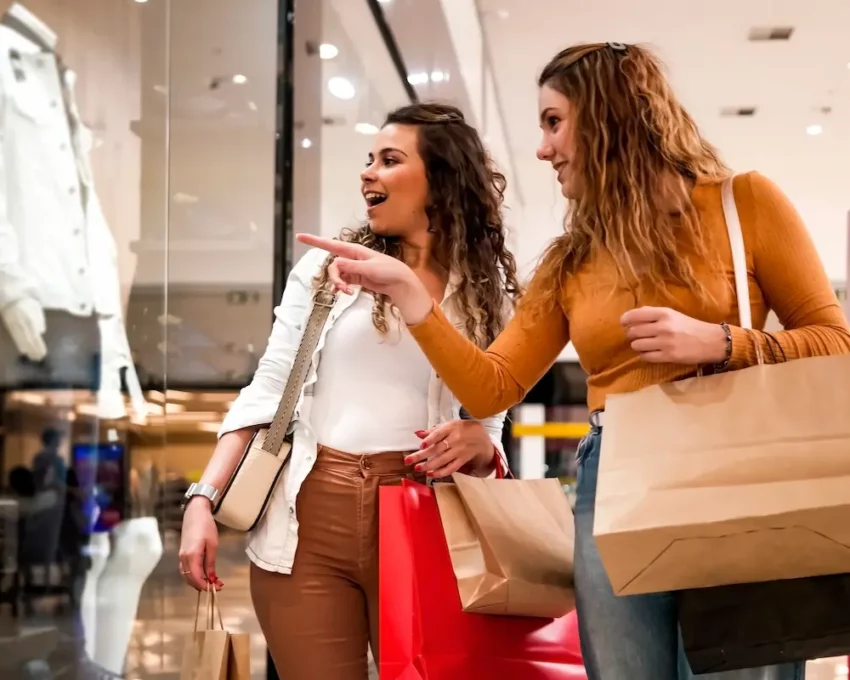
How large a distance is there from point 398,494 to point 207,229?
2.35 meters

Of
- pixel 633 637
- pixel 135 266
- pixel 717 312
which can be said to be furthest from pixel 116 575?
pixel 717 312

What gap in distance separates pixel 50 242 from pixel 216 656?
1650 mm

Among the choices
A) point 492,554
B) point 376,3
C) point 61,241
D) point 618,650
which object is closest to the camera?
point 618,650

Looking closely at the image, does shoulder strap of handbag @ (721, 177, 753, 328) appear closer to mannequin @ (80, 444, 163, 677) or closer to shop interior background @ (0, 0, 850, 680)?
shop interior background @ (0, 0, 850, 680)

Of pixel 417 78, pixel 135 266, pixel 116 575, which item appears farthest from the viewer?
pixel 417 78

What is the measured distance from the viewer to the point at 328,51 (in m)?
3.88

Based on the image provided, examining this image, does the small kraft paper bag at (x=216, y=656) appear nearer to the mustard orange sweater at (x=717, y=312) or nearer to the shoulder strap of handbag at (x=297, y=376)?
the shoulder strap of handbag at (x=297, y=376)

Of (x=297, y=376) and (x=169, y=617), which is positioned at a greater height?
(x=297, y=376)

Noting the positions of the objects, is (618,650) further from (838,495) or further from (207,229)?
(207,229)

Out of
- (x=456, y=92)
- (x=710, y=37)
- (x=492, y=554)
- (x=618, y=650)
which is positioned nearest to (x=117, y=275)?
(x=492, y=554)

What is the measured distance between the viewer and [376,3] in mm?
4238

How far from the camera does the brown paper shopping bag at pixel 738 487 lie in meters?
1.10

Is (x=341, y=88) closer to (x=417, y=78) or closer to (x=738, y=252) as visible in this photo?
(x=417, y=78)

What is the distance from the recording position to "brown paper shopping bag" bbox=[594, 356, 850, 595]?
3.60 feet
